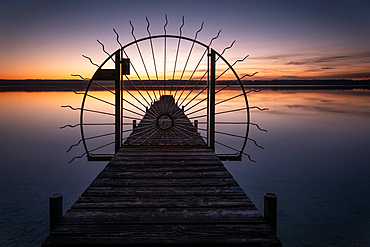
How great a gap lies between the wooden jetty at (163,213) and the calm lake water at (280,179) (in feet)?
8.71

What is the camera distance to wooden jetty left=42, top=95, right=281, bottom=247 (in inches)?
73.7

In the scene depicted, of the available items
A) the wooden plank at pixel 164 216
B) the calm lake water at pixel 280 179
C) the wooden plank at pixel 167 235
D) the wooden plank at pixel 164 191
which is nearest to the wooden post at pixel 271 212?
the wooden plank at pixel 164 216

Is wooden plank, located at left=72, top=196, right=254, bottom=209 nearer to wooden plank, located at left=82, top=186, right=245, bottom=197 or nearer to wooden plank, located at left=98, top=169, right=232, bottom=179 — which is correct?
wooden plank, located at left=82, top=186, right=245, bottom=197

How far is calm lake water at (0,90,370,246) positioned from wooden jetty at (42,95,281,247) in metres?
2.65

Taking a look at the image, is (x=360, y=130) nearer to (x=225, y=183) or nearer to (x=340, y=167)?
(x=340, y=167)

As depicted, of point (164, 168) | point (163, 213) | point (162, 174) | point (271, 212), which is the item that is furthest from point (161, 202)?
point (164, 168)

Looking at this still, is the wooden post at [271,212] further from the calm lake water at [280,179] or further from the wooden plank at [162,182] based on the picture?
the calm lake water at [280,179]

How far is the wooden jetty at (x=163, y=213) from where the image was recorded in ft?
6.14

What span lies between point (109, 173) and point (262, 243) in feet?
7.15

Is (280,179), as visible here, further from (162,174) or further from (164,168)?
(162,174)

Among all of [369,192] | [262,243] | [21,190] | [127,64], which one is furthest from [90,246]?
[369,192]

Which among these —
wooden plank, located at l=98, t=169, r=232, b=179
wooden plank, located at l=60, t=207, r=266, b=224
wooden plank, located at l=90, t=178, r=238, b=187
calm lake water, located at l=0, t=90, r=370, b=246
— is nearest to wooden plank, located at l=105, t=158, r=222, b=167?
wooden plank, located at l=98, t=169, r=232, b=179

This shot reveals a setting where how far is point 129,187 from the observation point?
112 inches

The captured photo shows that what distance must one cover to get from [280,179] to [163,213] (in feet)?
21.5
